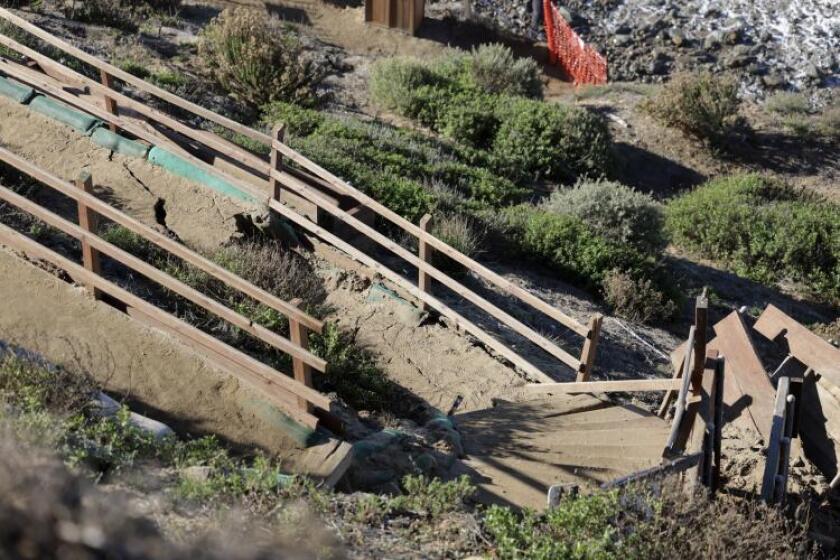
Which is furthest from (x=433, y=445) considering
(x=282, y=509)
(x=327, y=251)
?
(x=327, y=251)

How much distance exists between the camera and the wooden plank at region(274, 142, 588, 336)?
845 cm

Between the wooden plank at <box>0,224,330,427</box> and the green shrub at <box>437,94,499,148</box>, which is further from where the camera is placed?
the green shrub at <box>437,94,499,148</box>

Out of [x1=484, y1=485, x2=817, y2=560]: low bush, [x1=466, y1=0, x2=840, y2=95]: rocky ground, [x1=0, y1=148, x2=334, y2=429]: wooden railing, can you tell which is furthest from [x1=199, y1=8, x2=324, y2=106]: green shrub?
[x1=484, y1=485, x2=817, y2=560]: low bush

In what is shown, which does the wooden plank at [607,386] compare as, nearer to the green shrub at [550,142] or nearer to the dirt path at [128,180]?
the dirt path at [128,180]

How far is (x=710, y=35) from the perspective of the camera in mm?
24219

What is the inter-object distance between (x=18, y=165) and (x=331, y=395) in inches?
110

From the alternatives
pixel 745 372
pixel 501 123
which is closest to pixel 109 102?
pixel 745 372

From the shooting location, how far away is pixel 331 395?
25.7ft

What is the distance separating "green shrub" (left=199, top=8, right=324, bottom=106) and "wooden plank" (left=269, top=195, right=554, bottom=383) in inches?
249

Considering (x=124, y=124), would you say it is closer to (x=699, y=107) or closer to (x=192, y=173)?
(x=192, y=173)

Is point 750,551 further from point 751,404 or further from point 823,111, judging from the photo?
point 823,111

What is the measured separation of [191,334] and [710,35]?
20136 mm

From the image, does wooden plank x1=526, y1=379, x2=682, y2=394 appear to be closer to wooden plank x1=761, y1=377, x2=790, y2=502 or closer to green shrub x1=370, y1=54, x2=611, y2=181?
wooden plank x1=761, y1=377, x2=790, y2=502

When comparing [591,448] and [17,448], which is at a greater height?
[17,448]
